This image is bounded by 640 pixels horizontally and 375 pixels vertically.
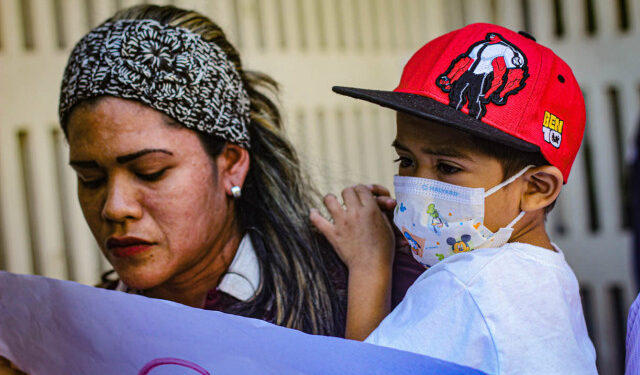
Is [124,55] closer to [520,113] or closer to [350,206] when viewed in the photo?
[350,206]

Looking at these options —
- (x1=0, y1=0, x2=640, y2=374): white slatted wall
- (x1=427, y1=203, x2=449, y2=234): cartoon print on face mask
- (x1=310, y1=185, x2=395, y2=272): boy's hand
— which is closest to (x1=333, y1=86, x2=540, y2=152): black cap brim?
(x1=427, y1=203, x2=449, y2=234): cartoon print on face mask

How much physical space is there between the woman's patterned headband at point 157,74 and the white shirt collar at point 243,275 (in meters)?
0.33

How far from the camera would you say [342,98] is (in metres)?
3.45

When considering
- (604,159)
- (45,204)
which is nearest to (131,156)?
(45,204)

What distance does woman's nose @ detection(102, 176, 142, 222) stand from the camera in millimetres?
1594

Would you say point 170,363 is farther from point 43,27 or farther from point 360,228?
point 43,27

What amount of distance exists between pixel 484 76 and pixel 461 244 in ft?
1.27

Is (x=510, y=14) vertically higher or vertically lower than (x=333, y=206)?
higher

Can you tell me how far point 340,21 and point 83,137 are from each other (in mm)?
2052

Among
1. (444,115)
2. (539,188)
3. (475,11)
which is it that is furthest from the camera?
(475,11)

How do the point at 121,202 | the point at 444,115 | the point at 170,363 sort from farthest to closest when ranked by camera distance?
the point at 121,202 < the point at 444,115 < the point at 170,363

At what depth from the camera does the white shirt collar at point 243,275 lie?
1.77 m

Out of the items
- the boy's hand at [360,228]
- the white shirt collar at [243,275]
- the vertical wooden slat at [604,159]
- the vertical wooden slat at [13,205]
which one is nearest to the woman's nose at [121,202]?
the white shirt collar at [243,275]

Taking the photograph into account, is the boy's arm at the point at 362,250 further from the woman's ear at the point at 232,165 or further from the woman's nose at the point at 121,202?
the woman's nose at the point at 121,202
